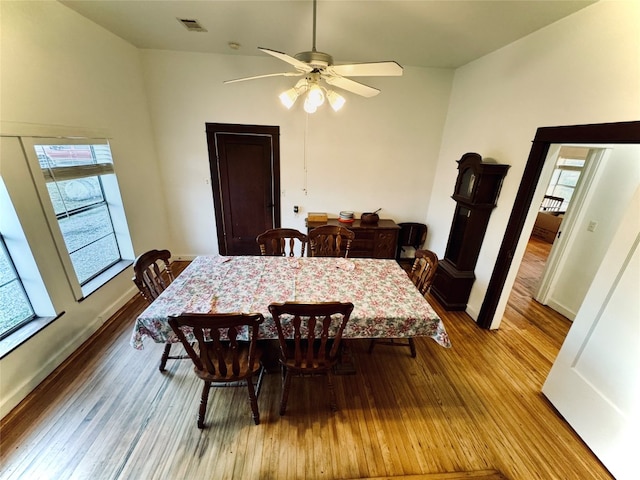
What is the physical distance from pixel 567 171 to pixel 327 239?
755 centimetres

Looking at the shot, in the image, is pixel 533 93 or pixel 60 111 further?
pixel 533 93

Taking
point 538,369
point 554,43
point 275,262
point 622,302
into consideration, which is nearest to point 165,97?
point 275,262

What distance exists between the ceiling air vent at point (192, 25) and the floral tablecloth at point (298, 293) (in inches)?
88.5

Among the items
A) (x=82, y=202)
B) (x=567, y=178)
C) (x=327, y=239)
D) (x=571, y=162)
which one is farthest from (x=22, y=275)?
(x=567, y=178)

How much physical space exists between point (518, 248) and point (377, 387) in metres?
1.94

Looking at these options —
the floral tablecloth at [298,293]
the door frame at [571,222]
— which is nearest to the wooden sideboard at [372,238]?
the floral tablecloth at [298,293]

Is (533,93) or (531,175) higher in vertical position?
(533,93)

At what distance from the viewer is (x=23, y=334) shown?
6.23ft

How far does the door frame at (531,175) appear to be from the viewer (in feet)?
5.41

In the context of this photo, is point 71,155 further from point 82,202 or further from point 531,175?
point 531,175

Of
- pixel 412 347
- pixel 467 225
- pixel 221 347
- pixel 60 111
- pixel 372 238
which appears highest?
pixel 60 111

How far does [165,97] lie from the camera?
3299 mm

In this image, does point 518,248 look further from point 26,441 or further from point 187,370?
point 26,441

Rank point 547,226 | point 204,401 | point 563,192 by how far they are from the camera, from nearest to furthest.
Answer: point 204,401 < point 547,226 < point 563,192
